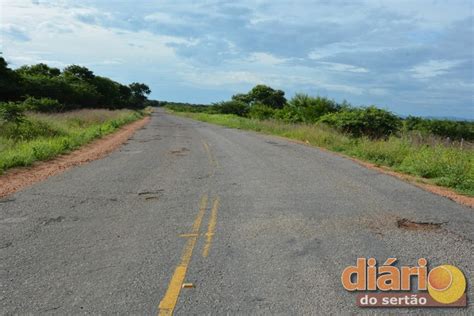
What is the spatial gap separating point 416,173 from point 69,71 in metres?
75.2

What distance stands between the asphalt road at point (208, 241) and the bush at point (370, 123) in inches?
596

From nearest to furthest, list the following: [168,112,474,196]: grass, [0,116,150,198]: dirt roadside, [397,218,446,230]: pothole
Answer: [397,218,446,230]: pothole → [0,116,150,198]: dirt roadside → [168,112,474,196]: grass

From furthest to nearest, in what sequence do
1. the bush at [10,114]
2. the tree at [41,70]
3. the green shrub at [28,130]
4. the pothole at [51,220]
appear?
the tree at [41,70] → the bush at [10,114] → the green shrub at [28,130] → the pothole at [51,220]

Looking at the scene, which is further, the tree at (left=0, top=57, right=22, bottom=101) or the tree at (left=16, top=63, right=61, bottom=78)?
the tree at (left=16, top=63, right=61, bottom=78)

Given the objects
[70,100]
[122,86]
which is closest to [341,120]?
[70,100]

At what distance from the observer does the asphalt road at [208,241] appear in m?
4.05

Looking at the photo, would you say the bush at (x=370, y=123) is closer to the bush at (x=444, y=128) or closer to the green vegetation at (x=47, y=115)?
the green vegetation at (x=47, y=115)

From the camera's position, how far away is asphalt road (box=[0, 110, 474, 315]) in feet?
13.3

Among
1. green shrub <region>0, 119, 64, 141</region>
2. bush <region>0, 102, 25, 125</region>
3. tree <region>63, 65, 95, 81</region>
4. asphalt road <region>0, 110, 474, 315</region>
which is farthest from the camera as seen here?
tree <region>63, 65, 95, 81</region>

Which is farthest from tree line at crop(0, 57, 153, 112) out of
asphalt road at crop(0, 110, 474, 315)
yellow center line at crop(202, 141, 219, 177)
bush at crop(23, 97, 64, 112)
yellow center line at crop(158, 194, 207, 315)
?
yellow center line at crop(158, 194, 207, 315)

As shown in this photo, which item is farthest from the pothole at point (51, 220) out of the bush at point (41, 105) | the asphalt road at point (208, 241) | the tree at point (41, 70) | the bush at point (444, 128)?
the tree at point (41, 70)

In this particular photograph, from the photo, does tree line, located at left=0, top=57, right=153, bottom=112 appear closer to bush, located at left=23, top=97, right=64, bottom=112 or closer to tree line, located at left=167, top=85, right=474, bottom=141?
bush, located at left=23, top=97, right=64, bottom=112

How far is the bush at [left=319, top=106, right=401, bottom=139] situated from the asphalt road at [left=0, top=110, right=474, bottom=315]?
1515 cm

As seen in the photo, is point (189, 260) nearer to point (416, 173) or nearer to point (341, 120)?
point (416, 173)
